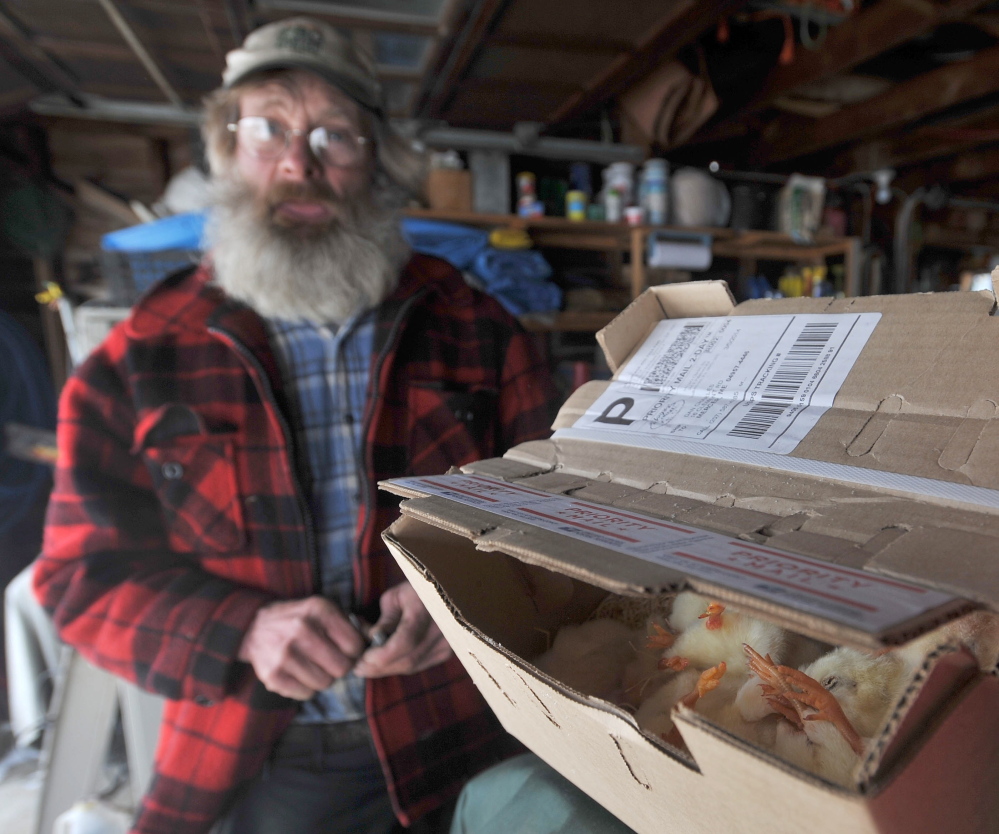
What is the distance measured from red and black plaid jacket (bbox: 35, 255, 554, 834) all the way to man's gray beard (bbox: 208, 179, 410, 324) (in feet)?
0.21

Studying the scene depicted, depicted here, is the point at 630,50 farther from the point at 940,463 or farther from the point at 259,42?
the point at 940,463

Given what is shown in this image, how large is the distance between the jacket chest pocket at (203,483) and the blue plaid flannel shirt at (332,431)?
0.38 ft

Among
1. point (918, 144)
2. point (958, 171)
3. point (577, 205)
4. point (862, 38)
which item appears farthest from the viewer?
point (958, 171)

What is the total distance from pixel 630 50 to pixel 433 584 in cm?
196

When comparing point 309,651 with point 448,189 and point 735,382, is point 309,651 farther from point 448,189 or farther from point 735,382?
point 448,189

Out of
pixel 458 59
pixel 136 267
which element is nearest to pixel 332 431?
pixel 136 267

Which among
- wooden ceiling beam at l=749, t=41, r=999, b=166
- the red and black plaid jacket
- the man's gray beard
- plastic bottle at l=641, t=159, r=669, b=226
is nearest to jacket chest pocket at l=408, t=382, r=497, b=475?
the red and black plaid jacket

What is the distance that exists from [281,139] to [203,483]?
640 mm

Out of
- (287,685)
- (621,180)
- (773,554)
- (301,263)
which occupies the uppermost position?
(621,180)

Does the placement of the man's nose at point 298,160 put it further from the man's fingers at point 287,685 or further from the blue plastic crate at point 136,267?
the man's fingers at point 287,685

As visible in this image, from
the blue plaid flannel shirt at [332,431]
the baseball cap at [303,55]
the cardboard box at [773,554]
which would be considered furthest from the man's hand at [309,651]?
the baseball cap at [303,55]

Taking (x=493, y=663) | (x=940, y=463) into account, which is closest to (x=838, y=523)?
(x=940, y=463)

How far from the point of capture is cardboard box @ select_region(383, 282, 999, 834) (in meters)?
0.16

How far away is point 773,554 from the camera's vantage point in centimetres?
21
